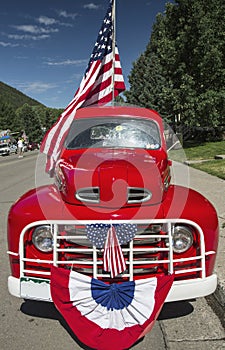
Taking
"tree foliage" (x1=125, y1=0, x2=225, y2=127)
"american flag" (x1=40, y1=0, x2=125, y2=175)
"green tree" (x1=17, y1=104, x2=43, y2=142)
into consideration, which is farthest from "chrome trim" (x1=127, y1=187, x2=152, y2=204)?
"green tree" (x1=17, y1=104, x2=43, y2=142)

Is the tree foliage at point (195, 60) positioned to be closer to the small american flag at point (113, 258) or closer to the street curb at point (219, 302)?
the street curb at point (219, 302)

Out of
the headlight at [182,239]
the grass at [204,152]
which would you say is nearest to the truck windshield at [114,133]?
the headlight at [182,239]

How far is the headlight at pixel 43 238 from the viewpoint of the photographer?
2859 mm

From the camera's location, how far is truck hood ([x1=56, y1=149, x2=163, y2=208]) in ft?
9.70

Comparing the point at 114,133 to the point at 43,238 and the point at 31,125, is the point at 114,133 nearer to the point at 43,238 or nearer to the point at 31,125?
the point at 43,238

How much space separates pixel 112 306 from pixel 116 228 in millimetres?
574

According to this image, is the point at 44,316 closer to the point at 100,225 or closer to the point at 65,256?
the point at 65,256

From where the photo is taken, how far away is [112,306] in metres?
2.58

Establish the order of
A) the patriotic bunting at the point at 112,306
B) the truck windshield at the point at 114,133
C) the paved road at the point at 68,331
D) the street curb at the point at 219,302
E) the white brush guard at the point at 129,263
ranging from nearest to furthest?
the patriotic bunting at the point at 112,306, the white brush guard at the point at 129,263, the paved road at the point at 68,331, the street curb at the point at 219,302, the truck windshield at the point at 114,133

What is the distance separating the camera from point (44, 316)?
3.26 metres

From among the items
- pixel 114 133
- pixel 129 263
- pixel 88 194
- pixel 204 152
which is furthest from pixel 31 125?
pixel 129 263

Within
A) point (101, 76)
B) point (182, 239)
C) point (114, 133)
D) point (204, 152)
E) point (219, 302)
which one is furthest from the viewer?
point (204, 152)

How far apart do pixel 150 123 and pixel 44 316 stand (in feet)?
9.37

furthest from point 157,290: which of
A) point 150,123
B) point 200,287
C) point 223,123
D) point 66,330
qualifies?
point 223,123
